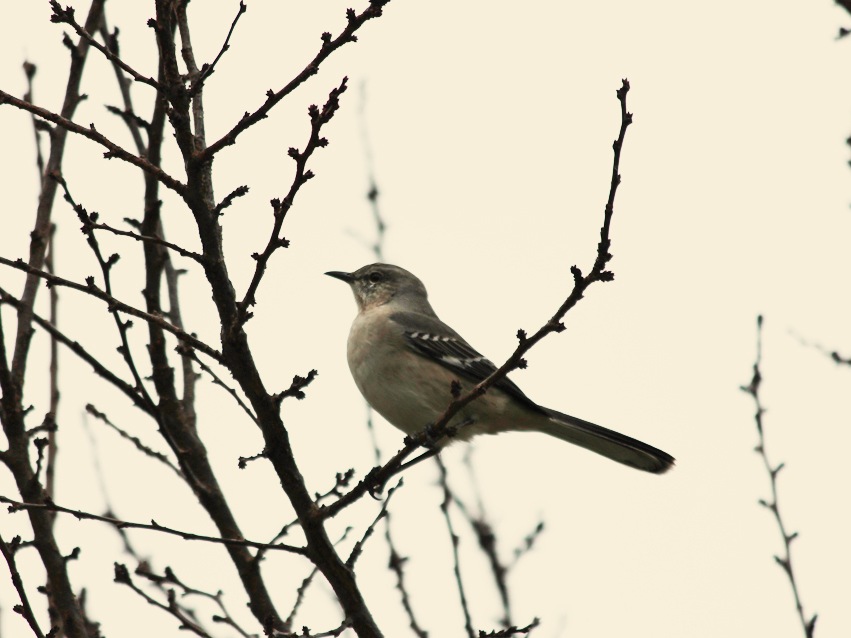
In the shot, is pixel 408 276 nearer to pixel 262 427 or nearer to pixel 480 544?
pixel 480 544

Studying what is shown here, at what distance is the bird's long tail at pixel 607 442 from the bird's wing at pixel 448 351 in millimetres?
223

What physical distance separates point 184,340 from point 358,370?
9.47 feet

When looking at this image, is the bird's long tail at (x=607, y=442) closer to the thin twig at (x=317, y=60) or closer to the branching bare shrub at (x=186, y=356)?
the branching bare shrub at (x=186, y=356)

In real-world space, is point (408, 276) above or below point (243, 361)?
above

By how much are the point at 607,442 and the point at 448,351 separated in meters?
1.36

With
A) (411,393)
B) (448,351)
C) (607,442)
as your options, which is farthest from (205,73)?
(607,442)

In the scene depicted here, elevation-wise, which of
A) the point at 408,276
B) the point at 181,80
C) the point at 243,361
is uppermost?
the point at 408,276

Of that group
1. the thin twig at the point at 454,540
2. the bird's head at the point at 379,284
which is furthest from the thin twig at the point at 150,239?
the bird's head at the point at 379,284

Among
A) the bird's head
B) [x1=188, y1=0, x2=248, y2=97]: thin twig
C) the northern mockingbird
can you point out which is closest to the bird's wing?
the northern mockingbird

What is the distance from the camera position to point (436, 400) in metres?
5.82

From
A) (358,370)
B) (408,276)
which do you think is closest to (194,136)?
(358,370)

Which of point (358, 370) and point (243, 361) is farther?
point (358, 370)

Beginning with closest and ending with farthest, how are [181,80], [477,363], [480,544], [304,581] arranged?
[181,80] < [304,581] < [480,544] < [477,363]

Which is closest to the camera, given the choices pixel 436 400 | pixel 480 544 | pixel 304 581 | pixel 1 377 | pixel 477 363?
A: pixel 1 377
